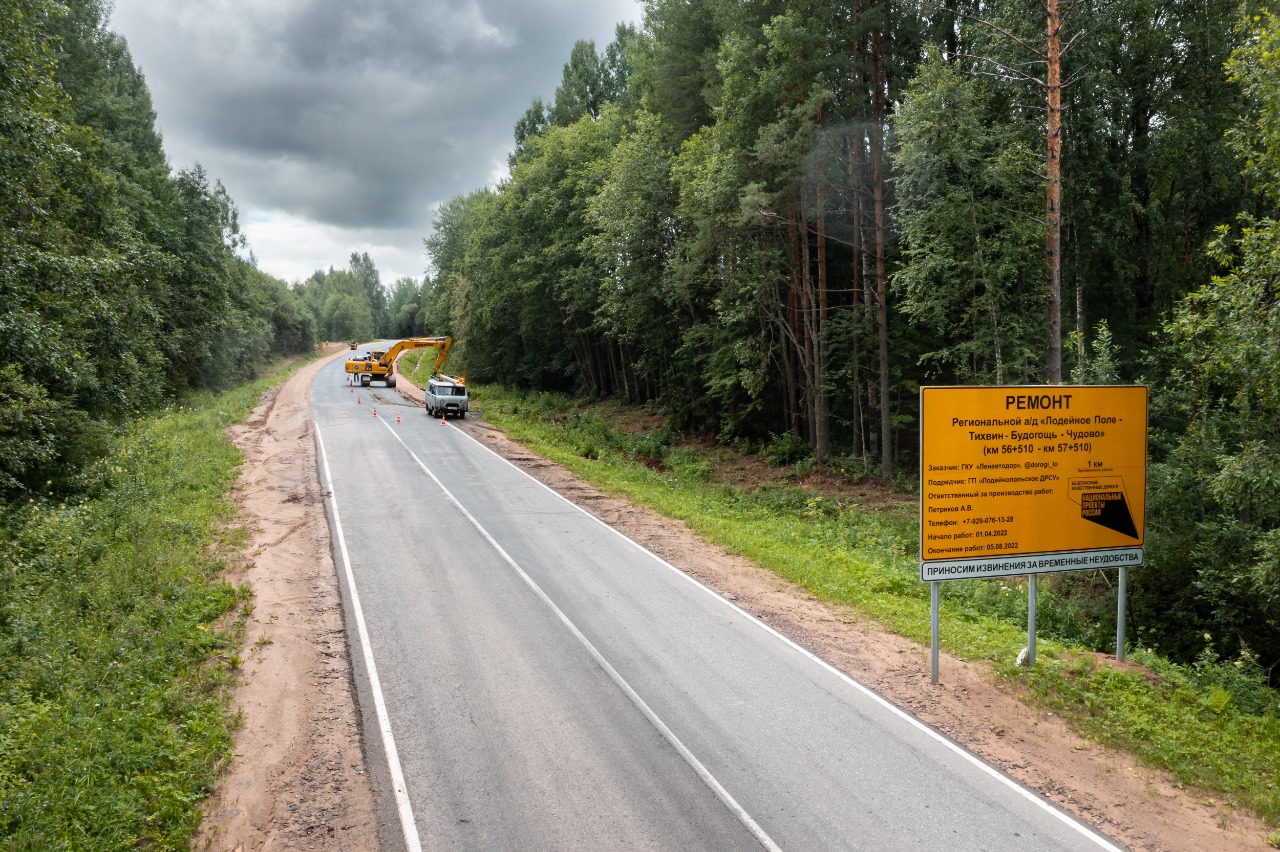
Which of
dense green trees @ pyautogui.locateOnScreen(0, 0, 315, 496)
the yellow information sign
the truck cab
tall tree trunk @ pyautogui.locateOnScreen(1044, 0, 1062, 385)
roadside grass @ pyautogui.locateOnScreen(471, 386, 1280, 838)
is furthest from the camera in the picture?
the truck cab

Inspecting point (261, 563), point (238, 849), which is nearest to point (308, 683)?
point (238, 849)

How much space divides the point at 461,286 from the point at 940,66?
4387 centimetres

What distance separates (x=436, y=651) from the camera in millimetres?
10305

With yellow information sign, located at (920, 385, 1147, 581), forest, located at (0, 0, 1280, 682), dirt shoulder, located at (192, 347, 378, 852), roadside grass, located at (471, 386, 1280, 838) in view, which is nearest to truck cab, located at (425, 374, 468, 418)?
forest, located at (0, 0, 1280, 682)

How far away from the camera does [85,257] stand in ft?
53.9

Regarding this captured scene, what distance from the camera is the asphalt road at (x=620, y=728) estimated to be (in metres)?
6.59

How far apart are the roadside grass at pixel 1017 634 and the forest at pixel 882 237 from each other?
5.19 ft

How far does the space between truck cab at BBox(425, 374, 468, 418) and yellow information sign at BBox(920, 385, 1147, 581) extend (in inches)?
1154

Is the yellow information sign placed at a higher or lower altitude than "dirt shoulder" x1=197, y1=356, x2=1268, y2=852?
higher

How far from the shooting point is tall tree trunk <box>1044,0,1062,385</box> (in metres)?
14.3

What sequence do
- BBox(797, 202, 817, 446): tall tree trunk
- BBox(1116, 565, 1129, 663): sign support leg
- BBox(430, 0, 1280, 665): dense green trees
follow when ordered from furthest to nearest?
BBox(797, 202, 817, 446): tall tree trunk → BBox(430, 0, 1280, 665): dense green trees → BBox(1116, 565, 1129, 663): sign support leg

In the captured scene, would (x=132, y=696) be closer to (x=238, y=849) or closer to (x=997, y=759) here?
(x=238, y=849)

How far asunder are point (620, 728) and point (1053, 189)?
43.7 ft

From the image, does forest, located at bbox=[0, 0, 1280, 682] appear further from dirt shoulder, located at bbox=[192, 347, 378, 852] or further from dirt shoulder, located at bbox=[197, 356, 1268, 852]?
dirt shoulder, located at bbox=[192, 347, 378, 852]
